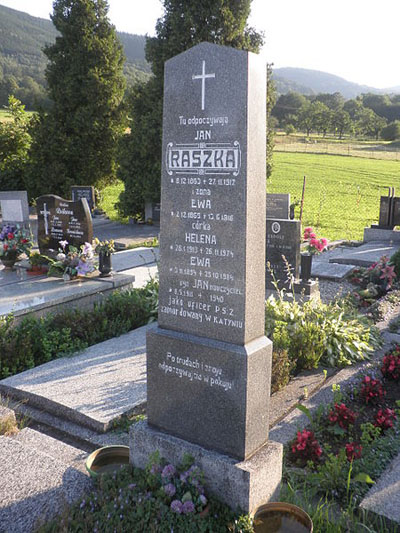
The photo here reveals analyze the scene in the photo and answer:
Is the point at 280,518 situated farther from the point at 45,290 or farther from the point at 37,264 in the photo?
the point at 37,264

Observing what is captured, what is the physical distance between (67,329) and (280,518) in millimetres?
3836

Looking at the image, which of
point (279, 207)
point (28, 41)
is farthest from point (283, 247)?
point (28, 41)

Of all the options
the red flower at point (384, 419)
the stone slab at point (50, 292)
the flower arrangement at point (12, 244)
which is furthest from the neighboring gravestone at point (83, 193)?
the red flower at point (384, 419)

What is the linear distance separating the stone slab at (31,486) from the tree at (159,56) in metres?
13.1

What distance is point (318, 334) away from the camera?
19.6 ft

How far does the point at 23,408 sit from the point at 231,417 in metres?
2.48

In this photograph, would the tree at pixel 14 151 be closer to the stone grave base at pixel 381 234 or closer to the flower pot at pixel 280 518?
the stone grave base at pixel 381 234

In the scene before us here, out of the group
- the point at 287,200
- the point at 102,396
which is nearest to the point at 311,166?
the point at 287,200

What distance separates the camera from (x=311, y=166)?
44.2 meters

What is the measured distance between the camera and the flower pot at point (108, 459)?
3.71m

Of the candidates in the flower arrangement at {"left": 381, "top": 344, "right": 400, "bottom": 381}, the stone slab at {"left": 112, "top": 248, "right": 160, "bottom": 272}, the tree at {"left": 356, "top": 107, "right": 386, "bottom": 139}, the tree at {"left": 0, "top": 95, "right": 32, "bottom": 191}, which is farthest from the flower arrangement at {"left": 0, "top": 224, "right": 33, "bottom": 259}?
the tree at {"left": 356, "top": 107, "right": 386, "bottom": 139}

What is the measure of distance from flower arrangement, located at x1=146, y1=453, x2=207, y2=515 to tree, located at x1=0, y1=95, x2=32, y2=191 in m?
18.1

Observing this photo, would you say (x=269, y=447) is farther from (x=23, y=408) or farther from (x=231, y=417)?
(x=23, y=408)

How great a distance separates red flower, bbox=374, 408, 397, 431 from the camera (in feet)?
14.4
